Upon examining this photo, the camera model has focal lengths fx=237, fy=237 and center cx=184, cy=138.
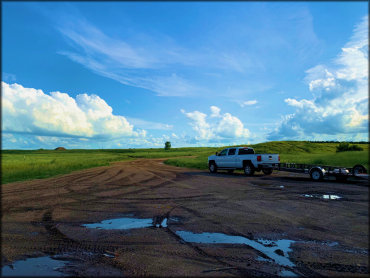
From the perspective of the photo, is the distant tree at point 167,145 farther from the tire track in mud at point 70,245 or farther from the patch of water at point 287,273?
the patch of water at point 287,273

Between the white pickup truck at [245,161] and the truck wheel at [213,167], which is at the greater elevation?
the white pickup truck at [245,161]

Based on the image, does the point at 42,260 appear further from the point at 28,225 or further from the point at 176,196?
the point at 176,196

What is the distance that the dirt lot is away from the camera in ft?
13.6

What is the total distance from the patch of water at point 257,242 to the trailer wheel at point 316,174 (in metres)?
10.6

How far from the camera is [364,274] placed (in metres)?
3.87

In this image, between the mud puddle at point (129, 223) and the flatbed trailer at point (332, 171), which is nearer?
the mud puddle at point (129, 223)

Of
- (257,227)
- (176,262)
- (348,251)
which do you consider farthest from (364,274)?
(176,262)

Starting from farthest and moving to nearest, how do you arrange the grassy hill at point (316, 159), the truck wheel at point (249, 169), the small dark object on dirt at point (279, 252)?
1. the grassy hill at point (316, 159)
2. the truck wheel at point (249, 169)
3. the small dark object on dirt at point (279, 252)

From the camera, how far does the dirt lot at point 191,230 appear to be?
13.6ft

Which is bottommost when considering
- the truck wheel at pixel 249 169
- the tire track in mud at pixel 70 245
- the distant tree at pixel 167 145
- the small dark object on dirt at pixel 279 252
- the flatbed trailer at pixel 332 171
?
the tire track in mud at pixel 70 245

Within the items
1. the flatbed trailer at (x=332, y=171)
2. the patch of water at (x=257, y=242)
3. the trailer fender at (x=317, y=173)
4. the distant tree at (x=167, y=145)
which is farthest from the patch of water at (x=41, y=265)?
the distant tree at (x=167, y=145)

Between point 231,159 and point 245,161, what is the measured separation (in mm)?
1634

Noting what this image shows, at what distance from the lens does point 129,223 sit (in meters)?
6.62

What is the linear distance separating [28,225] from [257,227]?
6096 millimetres
